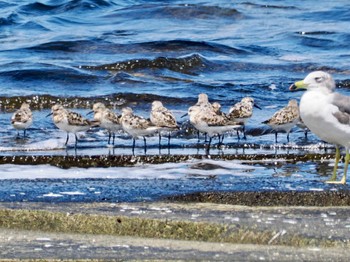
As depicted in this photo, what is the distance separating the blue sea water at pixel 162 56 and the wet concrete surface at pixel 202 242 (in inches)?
47.7

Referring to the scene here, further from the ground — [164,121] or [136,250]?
[164,121]

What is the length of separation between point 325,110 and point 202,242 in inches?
138

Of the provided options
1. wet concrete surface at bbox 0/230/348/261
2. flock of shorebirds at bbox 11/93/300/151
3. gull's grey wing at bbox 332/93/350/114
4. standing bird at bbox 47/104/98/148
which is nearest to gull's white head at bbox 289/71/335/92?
gull's grey wing at bbox 332/93/350/114

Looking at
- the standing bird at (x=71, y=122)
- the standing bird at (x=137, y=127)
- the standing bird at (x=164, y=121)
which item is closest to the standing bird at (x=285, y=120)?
the standing bird at (x=164, y=121)

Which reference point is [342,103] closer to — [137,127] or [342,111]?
[342,111]

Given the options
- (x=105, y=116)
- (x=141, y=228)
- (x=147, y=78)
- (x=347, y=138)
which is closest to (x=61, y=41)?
(x=147, y=78)

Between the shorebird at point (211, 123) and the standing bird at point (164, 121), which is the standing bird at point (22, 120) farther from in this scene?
the shorebird at point (211, 123)

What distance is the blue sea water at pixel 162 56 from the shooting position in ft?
59.0

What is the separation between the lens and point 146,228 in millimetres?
8117

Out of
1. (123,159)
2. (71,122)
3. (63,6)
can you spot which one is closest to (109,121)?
(71,122)

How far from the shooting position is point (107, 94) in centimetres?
2073

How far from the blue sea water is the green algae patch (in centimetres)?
189

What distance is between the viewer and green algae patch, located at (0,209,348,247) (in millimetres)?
7762

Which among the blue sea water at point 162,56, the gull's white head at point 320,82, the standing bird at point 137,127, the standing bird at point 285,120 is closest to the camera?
the gull's white head at point 320,82
